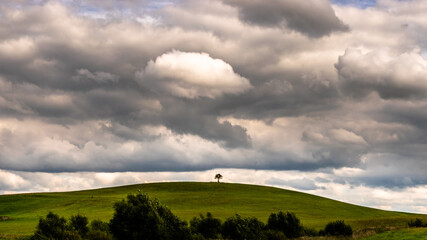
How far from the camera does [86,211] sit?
104m

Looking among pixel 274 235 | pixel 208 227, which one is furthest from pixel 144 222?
pixel 274 235

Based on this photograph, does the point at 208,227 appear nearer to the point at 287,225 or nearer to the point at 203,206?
the point at 287,225

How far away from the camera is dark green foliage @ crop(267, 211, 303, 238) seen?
61947 mm

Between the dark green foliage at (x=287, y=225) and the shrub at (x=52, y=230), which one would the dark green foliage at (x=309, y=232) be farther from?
the shrub at (x=52, y=230)

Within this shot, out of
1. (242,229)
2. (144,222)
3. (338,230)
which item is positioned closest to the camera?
(144,222)

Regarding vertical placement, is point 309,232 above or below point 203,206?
below

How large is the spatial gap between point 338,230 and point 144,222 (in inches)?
1126

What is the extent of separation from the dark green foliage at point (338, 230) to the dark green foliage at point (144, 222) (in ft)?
75.8

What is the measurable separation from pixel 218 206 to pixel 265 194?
33469mm

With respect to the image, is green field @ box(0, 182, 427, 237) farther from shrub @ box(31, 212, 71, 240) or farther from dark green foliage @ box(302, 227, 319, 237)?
shrub @ box(31, 212, 71, 240)

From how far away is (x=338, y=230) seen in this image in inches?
2452

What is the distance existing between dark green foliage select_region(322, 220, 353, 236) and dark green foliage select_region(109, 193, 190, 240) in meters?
23.1

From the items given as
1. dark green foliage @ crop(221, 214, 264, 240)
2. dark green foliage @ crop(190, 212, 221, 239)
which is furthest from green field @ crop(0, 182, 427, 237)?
dark green foliage @ crop(221, 214, 264, 240)

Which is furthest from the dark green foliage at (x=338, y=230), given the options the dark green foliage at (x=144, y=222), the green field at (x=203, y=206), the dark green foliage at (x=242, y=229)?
the green field at (x=203, y=206)
